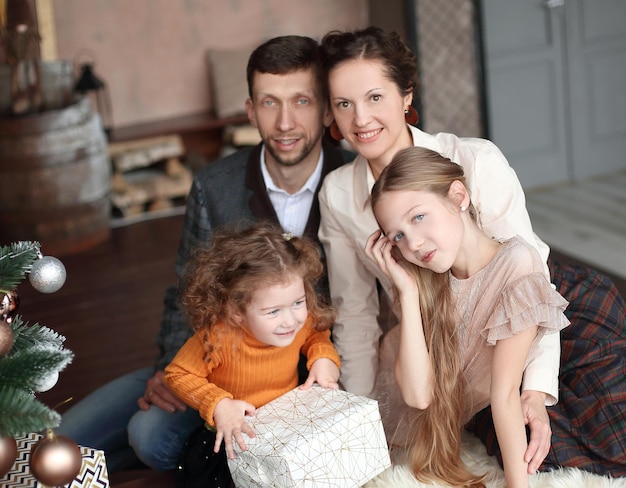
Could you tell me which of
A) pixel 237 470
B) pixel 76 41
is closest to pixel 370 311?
pixel 237 470

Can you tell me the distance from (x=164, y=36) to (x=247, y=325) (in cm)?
400

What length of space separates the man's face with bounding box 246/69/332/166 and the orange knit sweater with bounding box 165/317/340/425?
584 millimetres

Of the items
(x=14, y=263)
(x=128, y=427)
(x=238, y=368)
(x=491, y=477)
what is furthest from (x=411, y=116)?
(x=14, y=263)

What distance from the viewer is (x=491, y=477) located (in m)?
1.97

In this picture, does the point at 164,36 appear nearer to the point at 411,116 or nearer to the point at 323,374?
the point at 411,116

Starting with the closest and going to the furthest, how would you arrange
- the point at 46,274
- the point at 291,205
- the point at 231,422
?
the point at 46,274 → the point at 231,422 → the point at 291,205

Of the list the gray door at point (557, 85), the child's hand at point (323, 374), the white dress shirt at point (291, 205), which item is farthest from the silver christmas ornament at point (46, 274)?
the gray door at point (557, 85)

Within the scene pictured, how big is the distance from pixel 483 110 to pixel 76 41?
2.51 meters

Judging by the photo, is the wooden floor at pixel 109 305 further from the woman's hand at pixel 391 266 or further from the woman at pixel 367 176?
the woman's hand at pixel 391 266

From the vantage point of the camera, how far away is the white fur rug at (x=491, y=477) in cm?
189

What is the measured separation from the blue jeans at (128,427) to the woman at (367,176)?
18.1 inches

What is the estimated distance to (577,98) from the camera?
5.76m

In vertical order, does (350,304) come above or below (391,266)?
below

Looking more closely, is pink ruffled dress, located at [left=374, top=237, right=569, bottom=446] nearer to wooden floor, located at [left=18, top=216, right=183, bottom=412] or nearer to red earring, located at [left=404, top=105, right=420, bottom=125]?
red earring, located at [left=404, top=105, right=420, bottom=125]
